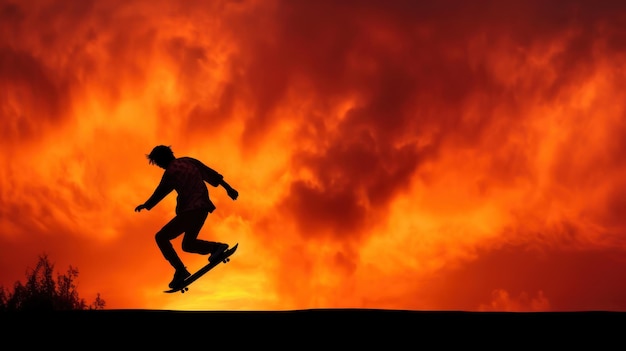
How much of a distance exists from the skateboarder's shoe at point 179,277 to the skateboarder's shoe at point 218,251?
1.78 ft

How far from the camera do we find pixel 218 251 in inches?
527

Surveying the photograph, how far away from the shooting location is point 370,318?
7.14 meters

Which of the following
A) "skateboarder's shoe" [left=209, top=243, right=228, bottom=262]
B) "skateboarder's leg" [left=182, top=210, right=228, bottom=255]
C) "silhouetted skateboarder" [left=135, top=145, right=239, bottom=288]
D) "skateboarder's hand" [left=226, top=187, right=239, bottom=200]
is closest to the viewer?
"silhouetted skateboarder" [left=135, top=145, right=239, bottom=288]

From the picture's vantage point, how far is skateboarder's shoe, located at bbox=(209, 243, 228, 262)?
13.3 metres

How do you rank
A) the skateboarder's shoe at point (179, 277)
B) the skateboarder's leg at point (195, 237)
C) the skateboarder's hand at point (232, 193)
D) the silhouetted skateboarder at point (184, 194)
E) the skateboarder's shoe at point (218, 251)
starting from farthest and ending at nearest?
the skateboarder's shoe at point (218, 251) < the skateboarder's shoe at point (179, 277) < the skateboarder's hand at point (232, 193) < the skateboarder's leg at point (195, 237) < the silhouetted skateboarder at point (184, 194)

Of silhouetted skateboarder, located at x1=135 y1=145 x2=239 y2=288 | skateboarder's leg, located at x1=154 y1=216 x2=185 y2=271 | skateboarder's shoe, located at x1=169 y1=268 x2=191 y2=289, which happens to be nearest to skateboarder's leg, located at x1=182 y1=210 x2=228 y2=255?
silhouetted skateboarder, located at x1=135 y1=145 x2=239 y2=288

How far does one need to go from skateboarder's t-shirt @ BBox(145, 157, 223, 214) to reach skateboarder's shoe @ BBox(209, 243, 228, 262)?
117 centimetres

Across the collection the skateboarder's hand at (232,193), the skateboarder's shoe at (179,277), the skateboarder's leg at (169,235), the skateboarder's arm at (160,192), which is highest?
the skateboarder's hand at (232,193)

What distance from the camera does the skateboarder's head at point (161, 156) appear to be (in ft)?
40.2

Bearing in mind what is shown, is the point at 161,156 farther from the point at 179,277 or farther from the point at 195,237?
the point at 179,277

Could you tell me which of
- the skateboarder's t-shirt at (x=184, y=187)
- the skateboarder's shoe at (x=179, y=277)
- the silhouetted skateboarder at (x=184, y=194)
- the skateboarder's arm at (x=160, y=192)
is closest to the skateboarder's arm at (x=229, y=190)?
the silhouetted skateboarder at (x=184, y=194)

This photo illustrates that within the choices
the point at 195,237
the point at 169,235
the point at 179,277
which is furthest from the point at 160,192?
the point at 179,277

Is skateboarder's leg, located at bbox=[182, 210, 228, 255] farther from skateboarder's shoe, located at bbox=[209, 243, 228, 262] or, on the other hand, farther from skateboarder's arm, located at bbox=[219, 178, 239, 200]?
skateboarder's arm, located at bbox=[219, 178, 239, 200]

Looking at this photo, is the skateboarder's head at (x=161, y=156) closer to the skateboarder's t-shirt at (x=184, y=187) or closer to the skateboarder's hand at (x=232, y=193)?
the skateboarder's t-shirt at (x=184, y=187)
